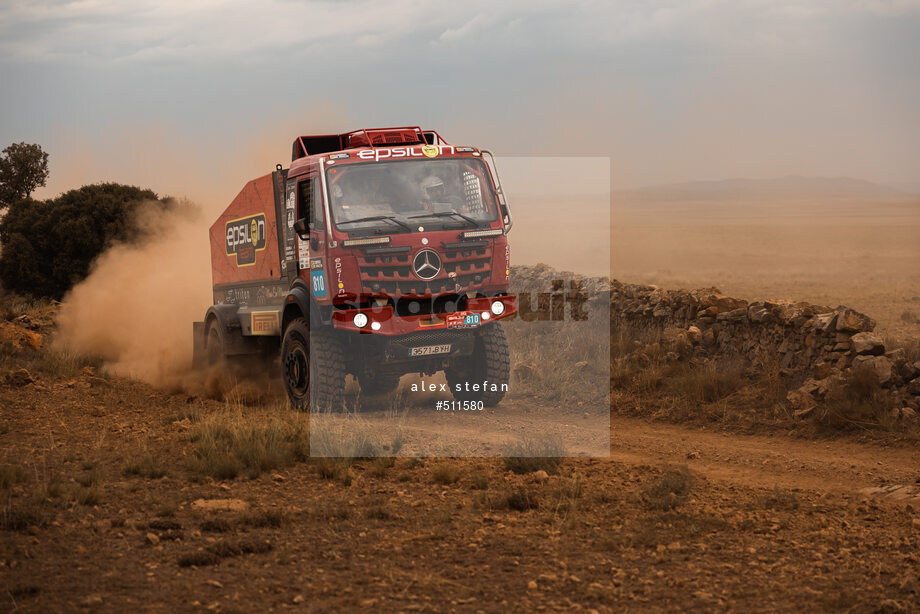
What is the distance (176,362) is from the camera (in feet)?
58.3

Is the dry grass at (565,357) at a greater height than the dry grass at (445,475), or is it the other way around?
the dry grass at (565,357)

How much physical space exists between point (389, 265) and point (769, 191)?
132 m

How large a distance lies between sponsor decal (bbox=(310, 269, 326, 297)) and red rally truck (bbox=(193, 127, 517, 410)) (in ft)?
0.05

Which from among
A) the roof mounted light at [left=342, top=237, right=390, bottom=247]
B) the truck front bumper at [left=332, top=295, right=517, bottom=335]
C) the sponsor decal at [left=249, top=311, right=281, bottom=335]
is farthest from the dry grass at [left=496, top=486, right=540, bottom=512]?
the sponsor decal at [left=249, top=311, right=281, bottom=335]

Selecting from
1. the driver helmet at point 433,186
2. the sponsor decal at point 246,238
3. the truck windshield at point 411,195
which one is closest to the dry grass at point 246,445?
the truck windshield at point 411,195

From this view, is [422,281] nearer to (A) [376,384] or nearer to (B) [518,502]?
(A) [376,384]

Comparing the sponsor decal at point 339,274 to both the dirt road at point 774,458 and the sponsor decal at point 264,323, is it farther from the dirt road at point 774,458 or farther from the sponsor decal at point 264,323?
the dirt road at point 774,458

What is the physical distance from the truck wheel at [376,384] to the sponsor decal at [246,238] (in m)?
2.84

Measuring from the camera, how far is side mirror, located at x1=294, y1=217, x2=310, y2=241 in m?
11.5

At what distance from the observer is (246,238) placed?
14.4m

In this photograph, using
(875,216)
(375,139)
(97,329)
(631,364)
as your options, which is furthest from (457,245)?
(875,216)

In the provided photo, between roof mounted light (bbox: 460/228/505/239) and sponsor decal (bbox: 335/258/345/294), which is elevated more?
roof mounted light (bbox: 460/228/505/239)

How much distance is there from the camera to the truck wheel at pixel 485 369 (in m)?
12.4

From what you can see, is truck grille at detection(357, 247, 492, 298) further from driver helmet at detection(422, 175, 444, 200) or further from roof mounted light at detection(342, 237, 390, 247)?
driver helmet at detection(422, 175, 444, 200)
